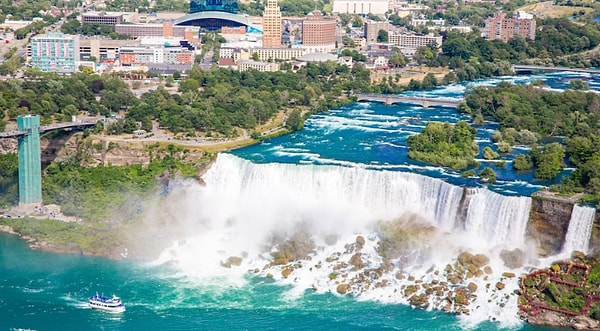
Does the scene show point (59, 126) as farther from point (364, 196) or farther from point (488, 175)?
point (488, 175)

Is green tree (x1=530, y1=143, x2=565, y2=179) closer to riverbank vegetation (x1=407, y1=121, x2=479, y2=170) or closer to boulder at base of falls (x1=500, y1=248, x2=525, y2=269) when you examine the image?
riverbank vegetation (x1=407, y1=121, x2=479, y2=170)

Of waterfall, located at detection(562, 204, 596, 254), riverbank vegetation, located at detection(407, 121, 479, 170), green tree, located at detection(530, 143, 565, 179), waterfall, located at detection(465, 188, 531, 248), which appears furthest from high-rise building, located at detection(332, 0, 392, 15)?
waterfall, located at detection(562, 204, 596, 254)

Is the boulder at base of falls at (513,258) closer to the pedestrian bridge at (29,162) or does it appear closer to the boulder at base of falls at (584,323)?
the boulder at base of falls at (584,323)

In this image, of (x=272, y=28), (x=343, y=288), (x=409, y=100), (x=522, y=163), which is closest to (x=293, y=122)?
(x=409, y=100)

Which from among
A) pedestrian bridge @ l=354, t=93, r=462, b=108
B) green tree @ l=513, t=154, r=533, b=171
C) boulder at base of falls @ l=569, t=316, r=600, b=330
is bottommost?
boulder at base of falls @ l=569, t=316, r=600, b=330

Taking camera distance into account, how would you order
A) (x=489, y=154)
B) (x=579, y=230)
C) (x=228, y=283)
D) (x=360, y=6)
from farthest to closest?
1. (x=360, y=6)
2. (x=489, y=154)
3. (x=579, y=230)
4. (x=228, y=283)

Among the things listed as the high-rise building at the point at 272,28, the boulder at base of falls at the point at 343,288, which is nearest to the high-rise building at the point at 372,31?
the high-rise building at the point at 272,28
